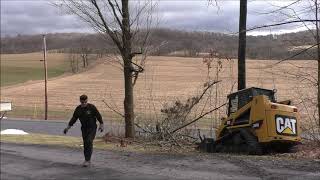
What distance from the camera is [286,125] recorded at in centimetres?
1554

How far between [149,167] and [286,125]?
492 centimetres

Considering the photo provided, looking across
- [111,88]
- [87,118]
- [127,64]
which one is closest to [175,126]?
[127,64]

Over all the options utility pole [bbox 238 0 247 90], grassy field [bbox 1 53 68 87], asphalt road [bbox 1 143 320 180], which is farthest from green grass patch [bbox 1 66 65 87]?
asphalt road [bbox 1 143 320 180]

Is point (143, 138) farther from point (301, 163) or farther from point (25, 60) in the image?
point (25, 60)

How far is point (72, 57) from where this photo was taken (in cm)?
14575

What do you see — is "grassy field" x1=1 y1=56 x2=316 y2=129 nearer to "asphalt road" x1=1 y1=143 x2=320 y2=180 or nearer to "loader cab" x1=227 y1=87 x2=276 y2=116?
"loader cab" x1=227 y1=87 x2=276 y2=116

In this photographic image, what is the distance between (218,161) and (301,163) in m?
1.96

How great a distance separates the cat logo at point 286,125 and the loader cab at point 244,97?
2.97 ft

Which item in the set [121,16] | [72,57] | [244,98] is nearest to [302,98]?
[244,98]

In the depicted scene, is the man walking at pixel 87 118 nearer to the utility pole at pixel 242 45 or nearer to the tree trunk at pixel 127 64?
the tree trunk at pixel 127 64

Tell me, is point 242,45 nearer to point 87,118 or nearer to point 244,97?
point 244,97

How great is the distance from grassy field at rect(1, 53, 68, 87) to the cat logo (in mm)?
97905

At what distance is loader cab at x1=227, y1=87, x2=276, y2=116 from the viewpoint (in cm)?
1612

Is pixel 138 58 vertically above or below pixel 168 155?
above
